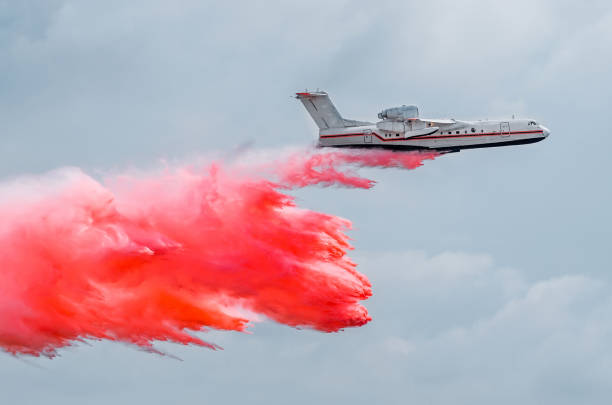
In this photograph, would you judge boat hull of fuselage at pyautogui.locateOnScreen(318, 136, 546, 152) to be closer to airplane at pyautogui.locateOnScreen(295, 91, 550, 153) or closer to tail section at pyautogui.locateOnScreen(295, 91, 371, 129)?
airplane at pyautogui.locateOnScreen(295, 91, 550, 153)

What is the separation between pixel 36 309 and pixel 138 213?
22.6 feet

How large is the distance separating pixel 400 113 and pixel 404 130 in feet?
3.08

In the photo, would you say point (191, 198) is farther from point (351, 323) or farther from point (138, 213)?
point (351, 323)

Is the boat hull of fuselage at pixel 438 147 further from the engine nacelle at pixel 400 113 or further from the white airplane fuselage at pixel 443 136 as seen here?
the engine nacelle at pixel 400 113

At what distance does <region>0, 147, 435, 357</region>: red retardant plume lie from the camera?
2160 inches

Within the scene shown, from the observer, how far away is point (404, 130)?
6275cm

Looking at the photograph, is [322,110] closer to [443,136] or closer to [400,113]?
[400,113]

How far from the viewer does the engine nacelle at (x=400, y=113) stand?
6247 centimetres

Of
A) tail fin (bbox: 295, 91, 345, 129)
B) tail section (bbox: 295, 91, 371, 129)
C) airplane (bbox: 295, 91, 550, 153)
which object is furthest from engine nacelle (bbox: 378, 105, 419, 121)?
tail fin (bbox: 295, 91, 345, 129)

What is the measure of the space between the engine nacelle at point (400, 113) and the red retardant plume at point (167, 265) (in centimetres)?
460

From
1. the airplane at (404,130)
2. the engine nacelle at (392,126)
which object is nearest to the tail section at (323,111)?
the airplane at (404,130)

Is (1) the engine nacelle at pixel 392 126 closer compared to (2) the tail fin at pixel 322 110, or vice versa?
(1) the engine nacelle at pixel 392 126

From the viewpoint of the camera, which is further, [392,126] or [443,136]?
[443,136]

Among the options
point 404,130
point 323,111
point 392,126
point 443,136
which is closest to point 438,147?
point 443,136
